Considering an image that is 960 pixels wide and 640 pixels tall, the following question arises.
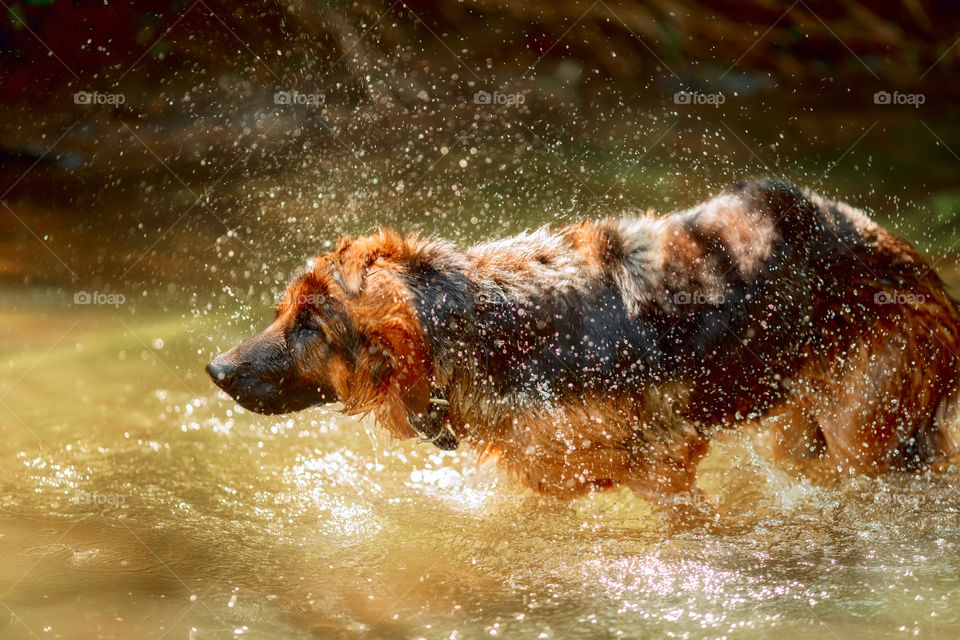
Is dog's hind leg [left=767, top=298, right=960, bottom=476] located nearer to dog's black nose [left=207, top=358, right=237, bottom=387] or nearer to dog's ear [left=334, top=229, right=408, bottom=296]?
dog's ear [left=334, top=229, right=408, bottom=296]

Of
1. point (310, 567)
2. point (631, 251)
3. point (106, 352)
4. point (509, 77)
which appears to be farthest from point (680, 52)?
point (310, 567)

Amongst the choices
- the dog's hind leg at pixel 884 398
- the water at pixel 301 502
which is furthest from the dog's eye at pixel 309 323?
the dog's hind leg at pixel 884 398

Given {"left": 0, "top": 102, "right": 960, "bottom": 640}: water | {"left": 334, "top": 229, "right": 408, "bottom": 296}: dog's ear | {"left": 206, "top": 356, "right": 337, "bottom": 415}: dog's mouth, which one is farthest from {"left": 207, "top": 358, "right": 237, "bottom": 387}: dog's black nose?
{"left": 0, "top": 102, "right": 960, "bottom": 640}: water

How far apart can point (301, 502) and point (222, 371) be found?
1.02 meters

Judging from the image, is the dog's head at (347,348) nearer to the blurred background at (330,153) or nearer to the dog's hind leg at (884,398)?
the blurred background at (330,153)

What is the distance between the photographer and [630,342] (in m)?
4.17

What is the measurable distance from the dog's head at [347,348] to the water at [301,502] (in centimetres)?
69

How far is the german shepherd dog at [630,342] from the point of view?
157 inches

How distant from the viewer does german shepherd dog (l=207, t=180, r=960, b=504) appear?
13.1 feet

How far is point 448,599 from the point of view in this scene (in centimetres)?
361

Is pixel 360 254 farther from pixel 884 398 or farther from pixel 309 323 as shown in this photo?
pixel 884 398

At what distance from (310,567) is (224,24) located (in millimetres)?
6072

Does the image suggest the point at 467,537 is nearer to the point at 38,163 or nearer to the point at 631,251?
the point at 631,251

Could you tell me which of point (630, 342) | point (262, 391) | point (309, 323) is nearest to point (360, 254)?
point (309, 323)
